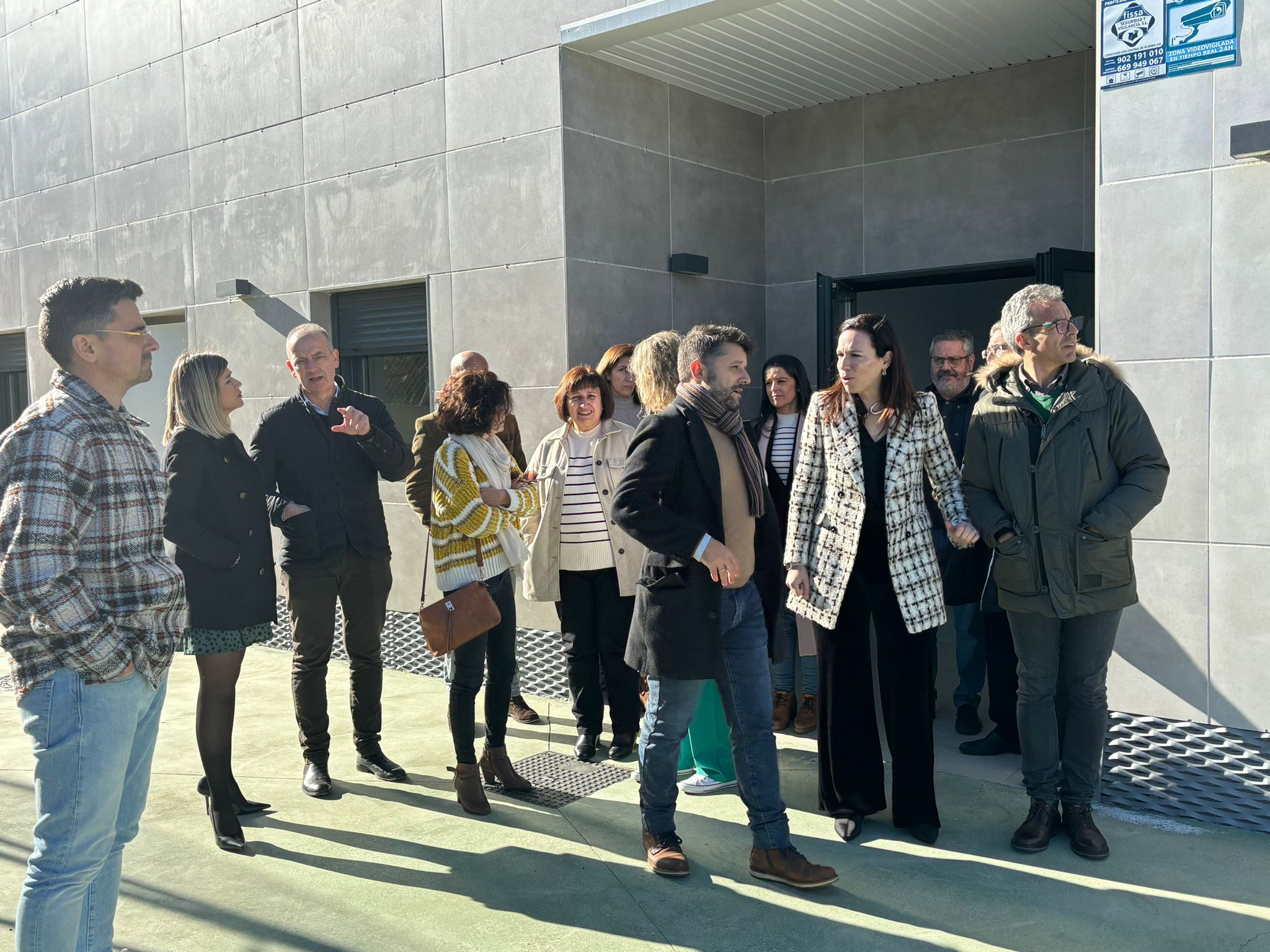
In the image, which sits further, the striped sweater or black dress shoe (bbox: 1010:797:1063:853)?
the striped sweater

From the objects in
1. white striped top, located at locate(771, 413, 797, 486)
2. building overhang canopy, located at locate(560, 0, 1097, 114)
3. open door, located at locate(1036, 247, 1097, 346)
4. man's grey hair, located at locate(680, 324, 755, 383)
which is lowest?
white striped top, located at locate(771, 413, 797, 486)

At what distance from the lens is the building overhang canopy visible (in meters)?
5.79

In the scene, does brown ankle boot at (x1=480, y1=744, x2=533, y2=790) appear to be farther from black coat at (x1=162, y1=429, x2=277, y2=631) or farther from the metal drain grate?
black coat at (x1=162, y1=429, x2=277, y2=631)

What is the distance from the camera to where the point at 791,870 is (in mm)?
3812

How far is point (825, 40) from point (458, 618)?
3.97 m

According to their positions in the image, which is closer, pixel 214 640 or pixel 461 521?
pixel 214 640

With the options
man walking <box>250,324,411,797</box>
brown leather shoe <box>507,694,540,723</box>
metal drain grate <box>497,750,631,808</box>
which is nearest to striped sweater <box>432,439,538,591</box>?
man walking <box>250,324,411,797</box>

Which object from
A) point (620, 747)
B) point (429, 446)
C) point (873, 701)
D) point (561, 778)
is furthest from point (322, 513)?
point (873, 701)

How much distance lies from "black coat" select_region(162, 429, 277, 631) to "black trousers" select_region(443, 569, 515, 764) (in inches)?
31.6

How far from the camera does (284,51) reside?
7.76 m

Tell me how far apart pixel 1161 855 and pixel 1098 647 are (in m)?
0.79

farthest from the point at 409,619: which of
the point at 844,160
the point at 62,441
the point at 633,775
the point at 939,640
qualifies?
the point at 62,441

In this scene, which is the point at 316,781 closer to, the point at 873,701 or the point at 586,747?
the point at 586,747

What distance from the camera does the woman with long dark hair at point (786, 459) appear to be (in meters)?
5.39
